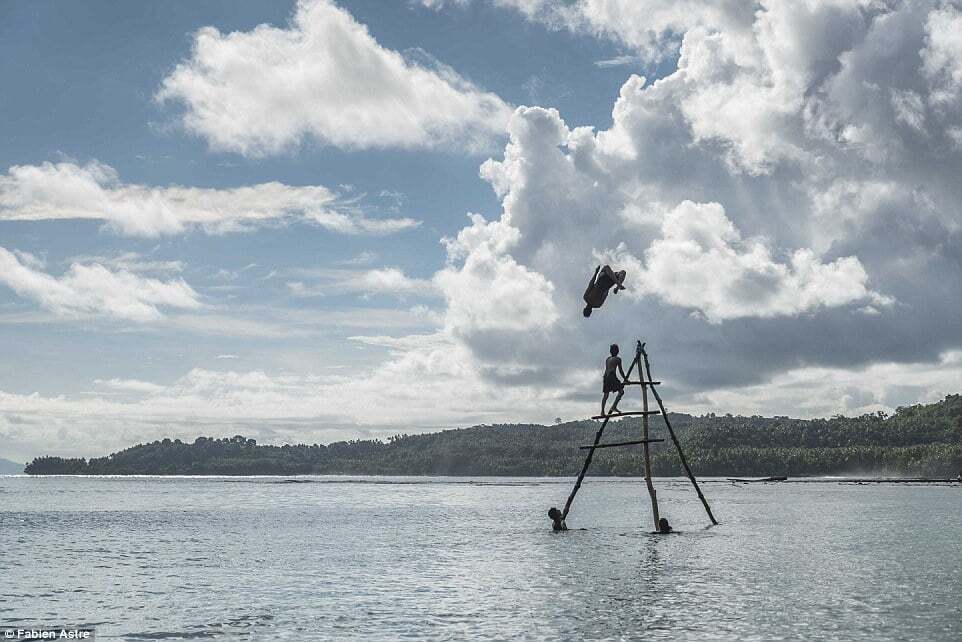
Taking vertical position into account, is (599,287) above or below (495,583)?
above

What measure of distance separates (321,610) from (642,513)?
77.2 meters

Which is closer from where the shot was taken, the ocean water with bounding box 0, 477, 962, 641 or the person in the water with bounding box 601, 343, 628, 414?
the ocean water with bounding box 0, 477, 962, 641

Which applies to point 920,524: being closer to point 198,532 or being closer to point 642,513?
point 642,513

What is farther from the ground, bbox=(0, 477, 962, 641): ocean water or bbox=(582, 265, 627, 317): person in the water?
bbox=(582, 265, 627, 317): person in the water

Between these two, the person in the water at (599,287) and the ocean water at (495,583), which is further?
the person in the water at (599,287)

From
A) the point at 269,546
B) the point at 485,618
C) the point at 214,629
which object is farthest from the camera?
the point at 269,546

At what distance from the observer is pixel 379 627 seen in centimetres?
2944

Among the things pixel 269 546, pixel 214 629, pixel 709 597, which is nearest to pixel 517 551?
pixel 269 546

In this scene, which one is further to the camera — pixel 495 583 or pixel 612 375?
pixel 612 375

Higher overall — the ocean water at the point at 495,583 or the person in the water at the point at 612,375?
the person in the water at the point at 612,375

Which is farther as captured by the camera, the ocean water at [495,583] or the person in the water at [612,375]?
the person in the water at [612,375]

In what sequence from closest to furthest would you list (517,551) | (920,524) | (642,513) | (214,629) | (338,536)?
1. (214,629)
2. (517,551)
3. (338,536)
4. (920,524)
5. (642,513)

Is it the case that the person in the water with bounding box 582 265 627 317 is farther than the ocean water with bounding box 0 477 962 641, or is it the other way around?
the person in the water with bounding box 582 265 627 317

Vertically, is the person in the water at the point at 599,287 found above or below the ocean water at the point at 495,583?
above
